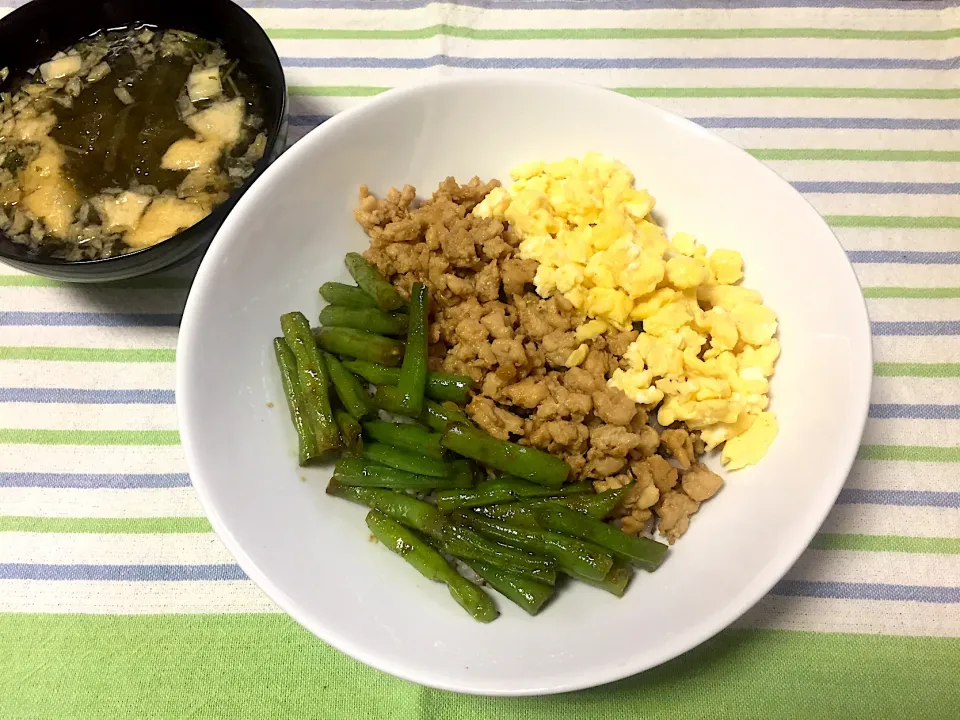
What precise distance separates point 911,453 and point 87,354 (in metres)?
2.84

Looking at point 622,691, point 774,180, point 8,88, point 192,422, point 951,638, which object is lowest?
point 622,691

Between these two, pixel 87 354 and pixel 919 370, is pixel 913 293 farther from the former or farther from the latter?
pixel 87 354

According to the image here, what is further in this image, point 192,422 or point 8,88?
point 8,88

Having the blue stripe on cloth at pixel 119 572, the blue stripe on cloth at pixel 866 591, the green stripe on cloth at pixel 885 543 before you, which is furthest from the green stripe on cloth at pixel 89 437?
the green stripe on cloth at pixel 885 543

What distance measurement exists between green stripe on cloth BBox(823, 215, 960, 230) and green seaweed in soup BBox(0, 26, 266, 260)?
2196 millimetres

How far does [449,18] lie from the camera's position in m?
3.02

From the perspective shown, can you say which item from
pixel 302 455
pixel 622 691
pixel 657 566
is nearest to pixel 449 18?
pixel 302 455

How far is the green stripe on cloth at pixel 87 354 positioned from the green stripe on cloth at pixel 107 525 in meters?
0.56

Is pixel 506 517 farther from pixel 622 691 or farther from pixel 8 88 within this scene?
pixel 8 88

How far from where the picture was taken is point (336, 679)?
191 centimetres

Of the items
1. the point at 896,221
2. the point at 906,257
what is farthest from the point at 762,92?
the point at 906,257

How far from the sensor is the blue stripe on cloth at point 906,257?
2.53 m

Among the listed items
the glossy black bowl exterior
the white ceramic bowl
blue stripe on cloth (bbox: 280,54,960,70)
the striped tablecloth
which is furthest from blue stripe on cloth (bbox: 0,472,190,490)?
blue stripe on cloth (bbox: 280,54,960,70)

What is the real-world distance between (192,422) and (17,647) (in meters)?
0.92
